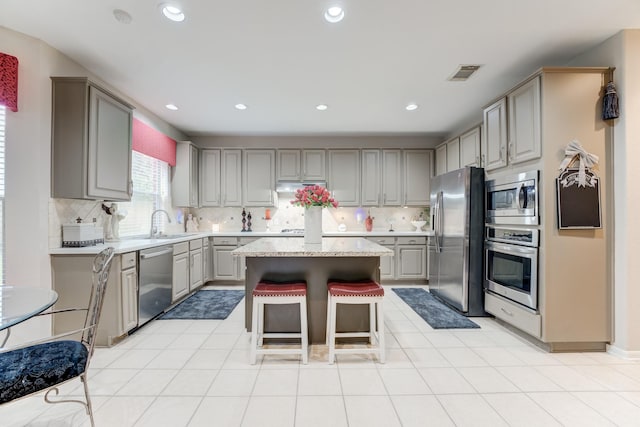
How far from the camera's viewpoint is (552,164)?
8.30 ft

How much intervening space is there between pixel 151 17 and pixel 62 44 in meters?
1.03

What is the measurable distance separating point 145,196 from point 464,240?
4257 mm

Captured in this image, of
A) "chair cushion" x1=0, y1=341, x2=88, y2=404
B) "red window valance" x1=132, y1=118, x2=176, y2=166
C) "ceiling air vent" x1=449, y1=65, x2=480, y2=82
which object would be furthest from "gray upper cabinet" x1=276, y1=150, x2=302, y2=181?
"chair cushion" x1=0, y1=341, x2=88, y2=404

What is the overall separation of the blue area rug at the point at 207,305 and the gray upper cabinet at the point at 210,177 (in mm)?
1557

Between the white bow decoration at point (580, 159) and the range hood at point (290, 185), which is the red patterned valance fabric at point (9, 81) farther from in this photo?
the white bow decoration at point (580, 159)

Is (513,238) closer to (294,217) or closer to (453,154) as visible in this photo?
(453,154)

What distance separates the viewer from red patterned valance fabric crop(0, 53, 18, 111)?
2.29 meters

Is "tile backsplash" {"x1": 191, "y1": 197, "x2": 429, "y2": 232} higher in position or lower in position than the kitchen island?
higher

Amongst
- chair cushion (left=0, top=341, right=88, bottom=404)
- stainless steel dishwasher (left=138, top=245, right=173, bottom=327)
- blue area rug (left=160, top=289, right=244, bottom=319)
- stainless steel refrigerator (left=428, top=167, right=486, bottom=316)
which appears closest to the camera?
chair cushion (left=0, top=341, right=88, bottom=404)

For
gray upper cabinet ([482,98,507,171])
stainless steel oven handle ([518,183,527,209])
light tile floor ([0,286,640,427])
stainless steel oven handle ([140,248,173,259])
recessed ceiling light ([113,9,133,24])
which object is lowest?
A: light tile floor ([0,286,640,427])

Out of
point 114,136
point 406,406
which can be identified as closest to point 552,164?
point 406,406

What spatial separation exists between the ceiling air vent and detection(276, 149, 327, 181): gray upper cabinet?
2.57m

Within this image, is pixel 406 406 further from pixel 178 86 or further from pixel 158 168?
pixel 158 168

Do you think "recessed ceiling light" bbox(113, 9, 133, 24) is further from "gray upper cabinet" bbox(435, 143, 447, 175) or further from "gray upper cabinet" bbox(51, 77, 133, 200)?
"gray upper cabinet" bbox(435, 143, 447, 175)
